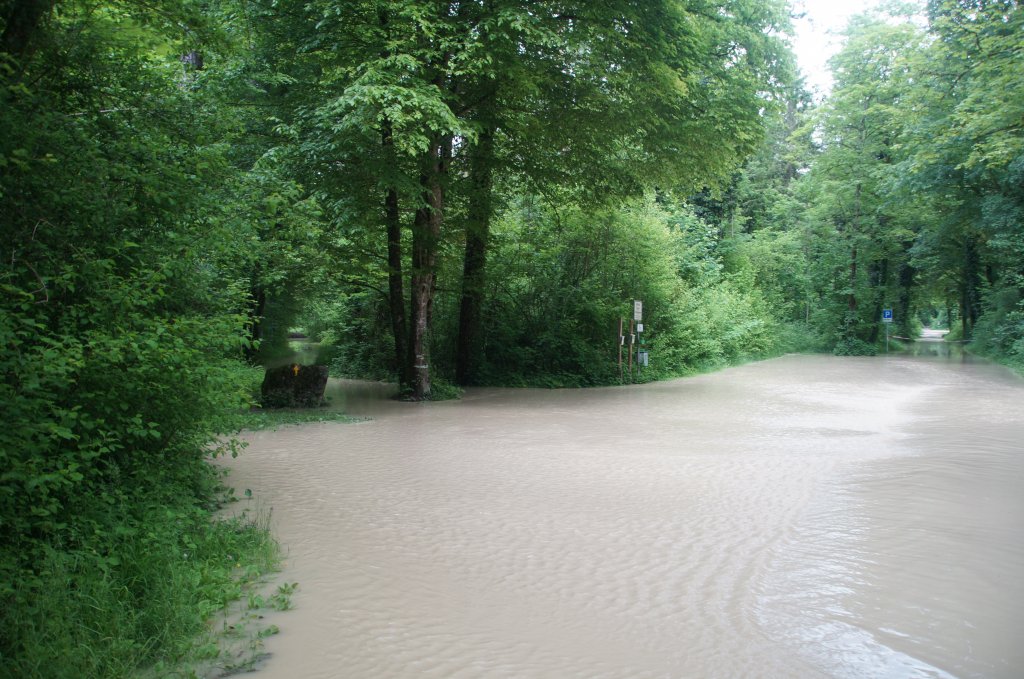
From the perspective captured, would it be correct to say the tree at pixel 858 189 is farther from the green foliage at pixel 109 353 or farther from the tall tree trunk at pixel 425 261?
the green foliage at pixel 109 353

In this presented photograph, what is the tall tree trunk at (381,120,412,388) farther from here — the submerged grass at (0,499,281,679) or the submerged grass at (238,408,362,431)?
the submerged grass at (0,499,281,679)

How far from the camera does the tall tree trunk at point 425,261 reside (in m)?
15.7

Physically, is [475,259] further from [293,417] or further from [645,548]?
[645,548]

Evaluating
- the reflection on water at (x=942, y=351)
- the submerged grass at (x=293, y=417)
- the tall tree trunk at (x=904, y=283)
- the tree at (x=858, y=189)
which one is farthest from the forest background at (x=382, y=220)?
the reflection on water at (x=942, y=351)

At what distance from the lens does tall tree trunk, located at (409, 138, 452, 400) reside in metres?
15.7

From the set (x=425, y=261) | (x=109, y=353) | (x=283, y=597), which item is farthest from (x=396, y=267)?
(x=283, y=597)

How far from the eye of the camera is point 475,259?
742 inches

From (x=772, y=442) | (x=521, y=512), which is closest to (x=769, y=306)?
(x=772, y=442)

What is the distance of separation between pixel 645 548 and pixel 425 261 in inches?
429

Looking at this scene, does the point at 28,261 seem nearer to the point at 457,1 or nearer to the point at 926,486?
the point at 926,486

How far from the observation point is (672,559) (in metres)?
6.11

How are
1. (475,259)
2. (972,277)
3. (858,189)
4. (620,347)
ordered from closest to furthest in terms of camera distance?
(475,259)
(620,347)
(858,189)
(972,277)

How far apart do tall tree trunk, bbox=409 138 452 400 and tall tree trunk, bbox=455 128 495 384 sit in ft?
2.68

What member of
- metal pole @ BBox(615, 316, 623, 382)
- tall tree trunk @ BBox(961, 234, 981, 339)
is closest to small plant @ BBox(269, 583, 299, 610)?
metal pole @ BBox(615, 316, 623, 382)
